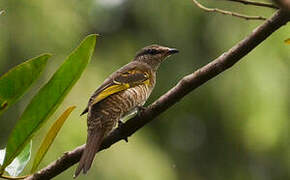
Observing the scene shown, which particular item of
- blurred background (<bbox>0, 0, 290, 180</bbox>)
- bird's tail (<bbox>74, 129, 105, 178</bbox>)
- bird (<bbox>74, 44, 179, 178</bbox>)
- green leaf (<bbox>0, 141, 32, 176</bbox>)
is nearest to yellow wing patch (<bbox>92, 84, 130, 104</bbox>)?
bird (<bbox>74, 44, 179, 178</bbox>)

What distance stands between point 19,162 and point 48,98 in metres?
0.33

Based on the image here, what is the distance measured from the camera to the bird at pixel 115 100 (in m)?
3.04

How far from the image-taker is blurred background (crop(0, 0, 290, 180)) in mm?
7863

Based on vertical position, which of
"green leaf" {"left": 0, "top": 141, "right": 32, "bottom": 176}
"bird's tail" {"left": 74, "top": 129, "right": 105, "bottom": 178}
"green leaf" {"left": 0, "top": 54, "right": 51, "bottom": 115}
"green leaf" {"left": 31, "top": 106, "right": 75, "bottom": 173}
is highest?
"green leaf" {"left": 0, "top": 54, "right": 51, "bottom": 115}

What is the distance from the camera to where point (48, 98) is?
229 cm

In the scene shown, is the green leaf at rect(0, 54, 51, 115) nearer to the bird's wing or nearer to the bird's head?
the bird's wing

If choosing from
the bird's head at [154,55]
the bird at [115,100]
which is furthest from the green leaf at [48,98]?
the bird's head at [154,55]

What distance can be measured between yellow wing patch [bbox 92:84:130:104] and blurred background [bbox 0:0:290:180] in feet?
10.4

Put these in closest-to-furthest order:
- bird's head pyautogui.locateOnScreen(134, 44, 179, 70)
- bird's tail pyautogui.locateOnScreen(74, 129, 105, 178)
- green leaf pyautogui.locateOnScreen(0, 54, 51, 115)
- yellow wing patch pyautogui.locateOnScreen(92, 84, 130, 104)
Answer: green leaf pyautogui.locateOnScreen(0, 54, 51, 115), bird's tail pyautogui.locateOnScreen(74, 129, 105, 178), yellow wing patch pyautogui.locateOnScreen(92, 84, 130, 104), bird's head pyautogui.locateOnScreen(134, 44, 179, 70)

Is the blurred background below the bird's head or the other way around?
below

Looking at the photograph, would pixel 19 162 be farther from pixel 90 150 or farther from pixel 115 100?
pixel 115 100

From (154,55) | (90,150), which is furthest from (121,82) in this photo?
(90,150)

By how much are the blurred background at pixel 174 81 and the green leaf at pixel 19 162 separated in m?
4.44

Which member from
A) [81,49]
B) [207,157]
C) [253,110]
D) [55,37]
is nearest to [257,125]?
[253,110]
